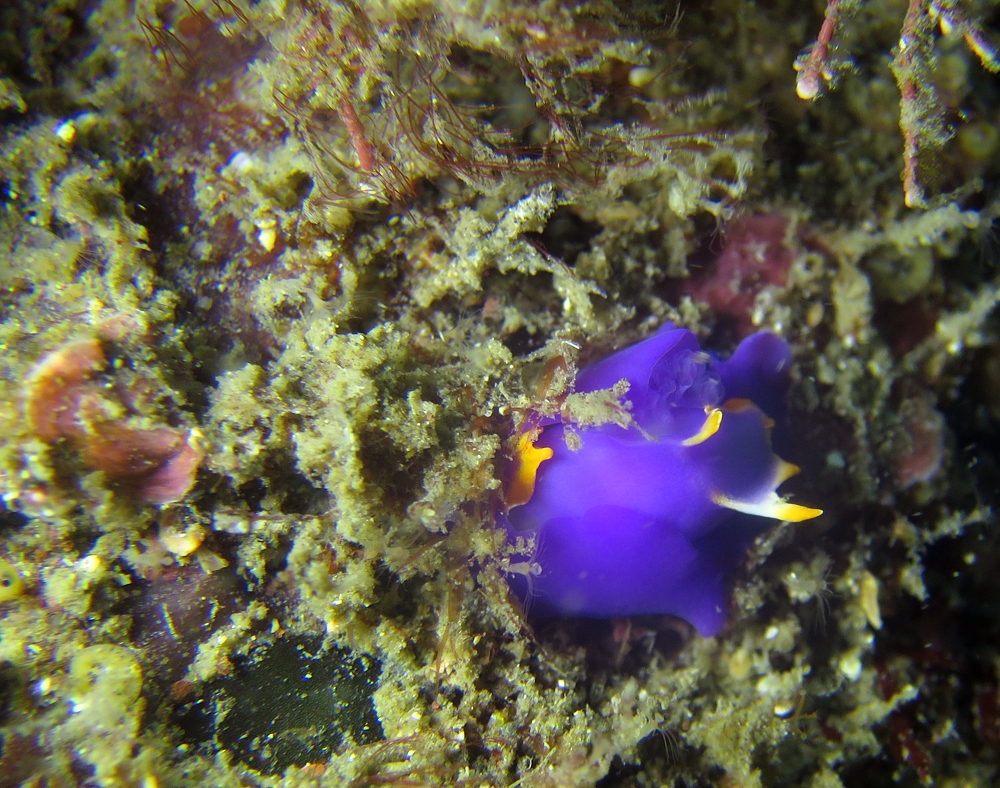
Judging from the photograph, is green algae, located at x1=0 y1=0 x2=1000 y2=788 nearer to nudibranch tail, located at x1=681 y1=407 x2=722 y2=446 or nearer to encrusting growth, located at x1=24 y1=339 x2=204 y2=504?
encrusting growth, located at x1=24 y1=339 x2=204 y2=504

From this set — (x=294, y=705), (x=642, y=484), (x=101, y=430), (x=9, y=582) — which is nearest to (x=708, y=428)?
(x=642, y=484)

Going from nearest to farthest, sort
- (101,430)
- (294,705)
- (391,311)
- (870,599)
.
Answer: (101,430) → (294,705) → (391,311) → (870,599)

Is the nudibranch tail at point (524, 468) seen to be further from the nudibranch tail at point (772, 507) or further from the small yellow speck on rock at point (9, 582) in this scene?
the small yellow speck on rock at point (9, 582)

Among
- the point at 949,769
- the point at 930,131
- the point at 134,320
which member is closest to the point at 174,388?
the point at 134,320

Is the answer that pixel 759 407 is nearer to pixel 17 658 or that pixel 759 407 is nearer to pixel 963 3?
pixel 963 3

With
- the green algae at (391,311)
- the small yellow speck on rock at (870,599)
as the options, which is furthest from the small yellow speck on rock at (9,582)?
the small yellow speck on rock at (870,599)

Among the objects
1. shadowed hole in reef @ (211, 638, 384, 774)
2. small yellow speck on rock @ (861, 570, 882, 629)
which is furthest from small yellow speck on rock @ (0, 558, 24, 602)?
small yellow speck on rock @ (861, 570, 882, 629)

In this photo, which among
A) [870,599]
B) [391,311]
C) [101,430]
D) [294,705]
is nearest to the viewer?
[101,430]

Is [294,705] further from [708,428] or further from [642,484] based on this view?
[708,428]
